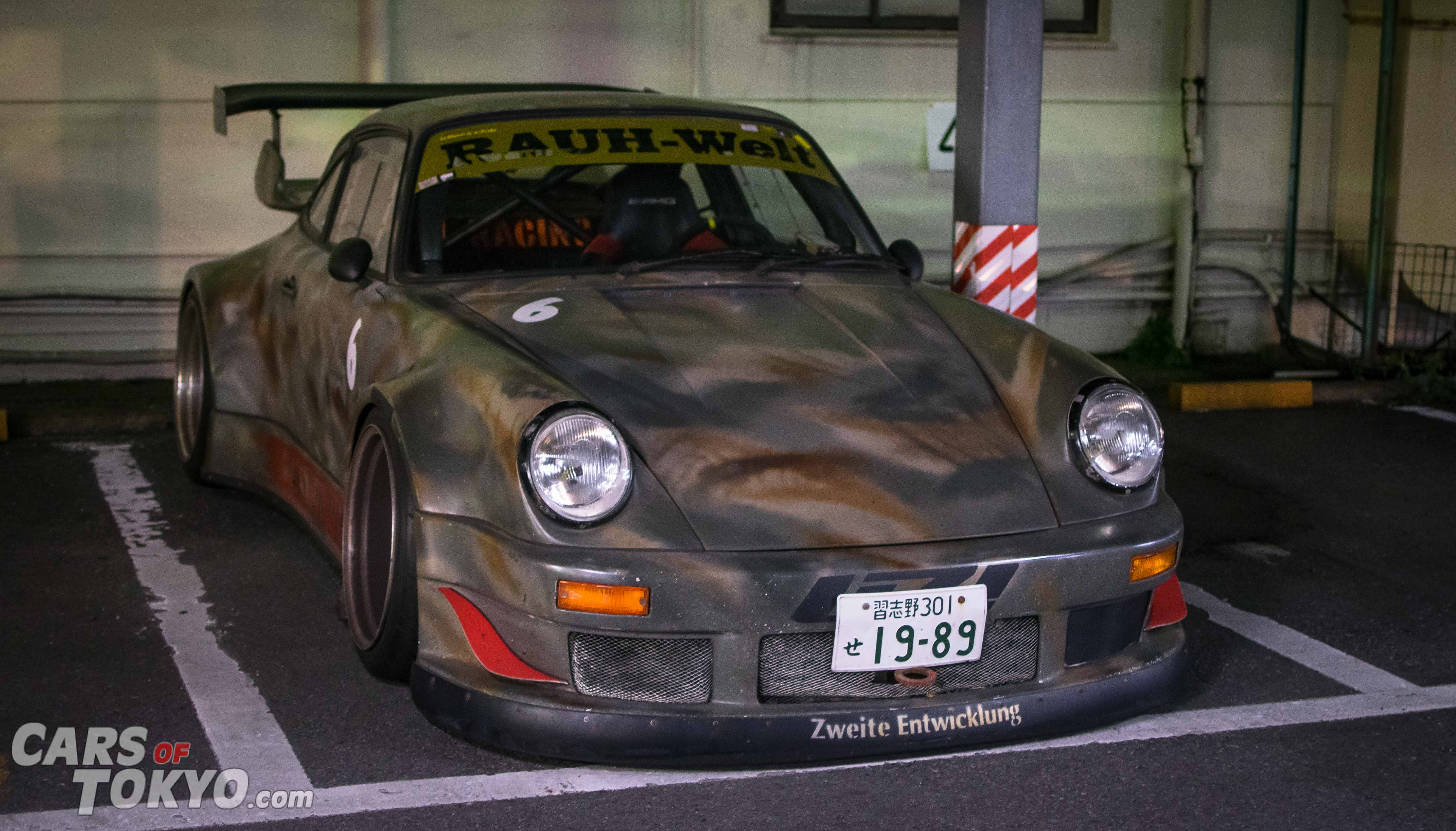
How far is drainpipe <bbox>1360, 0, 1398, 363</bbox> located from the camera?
8.32 metres

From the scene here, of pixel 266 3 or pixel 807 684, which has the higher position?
pixel 266 3

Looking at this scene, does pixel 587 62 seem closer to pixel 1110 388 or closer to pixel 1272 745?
pixel 1110 388

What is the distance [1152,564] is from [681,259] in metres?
1.46

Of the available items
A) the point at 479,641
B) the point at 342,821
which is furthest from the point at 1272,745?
the point at 342,821

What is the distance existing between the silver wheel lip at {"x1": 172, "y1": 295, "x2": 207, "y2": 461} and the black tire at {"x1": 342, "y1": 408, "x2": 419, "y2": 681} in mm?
2061

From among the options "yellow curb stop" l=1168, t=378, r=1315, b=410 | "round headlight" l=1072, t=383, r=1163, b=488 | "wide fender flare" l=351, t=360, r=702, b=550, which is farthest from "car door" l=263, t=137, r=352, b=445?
"yellow curb stop" l=1168, t=378, r=1315, b=410

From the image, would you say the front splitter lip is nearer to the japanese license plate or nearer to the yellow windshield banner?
the japanese license plate

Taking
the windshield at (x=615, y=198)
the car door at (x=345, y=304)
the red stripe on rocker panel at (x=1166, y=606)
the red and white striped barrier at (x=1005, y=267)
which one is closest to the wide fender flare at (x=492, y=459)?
the car door at (x=345, y=304)

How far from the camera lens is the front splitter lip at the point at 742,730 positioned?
9.69 ft

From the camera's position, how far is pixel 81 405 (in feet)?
23.1

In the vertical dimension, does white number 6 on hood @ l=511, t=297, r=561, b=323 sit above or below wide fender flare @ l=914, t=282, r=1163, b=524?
above

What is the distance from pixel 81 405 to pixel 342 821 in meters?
4.74

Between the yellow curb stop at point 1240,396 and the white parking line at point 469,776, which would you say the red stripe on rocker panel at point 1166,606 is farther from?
the yellow curb stop at point 1240,396

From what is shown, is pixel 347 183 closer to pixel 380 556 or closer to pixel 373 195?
pixel 373 195
